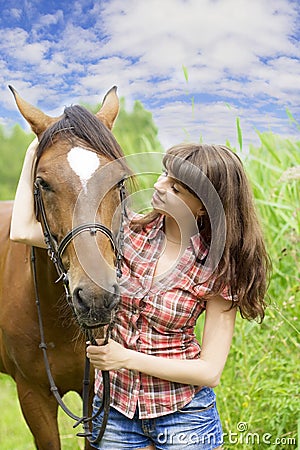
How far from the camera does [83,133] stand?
76.4 inches

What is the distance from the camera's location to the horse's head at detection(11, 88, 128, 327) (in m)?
1.65

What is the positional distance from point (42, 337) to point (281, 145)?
2610mm

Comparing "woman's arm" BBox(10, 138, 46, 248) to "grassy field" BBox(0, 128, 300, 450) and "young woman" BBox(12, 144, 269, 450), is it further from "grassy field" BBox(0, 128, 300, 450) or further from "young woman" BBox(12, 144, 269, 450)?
"grassy field" BBox(0, 128, 300, 450)

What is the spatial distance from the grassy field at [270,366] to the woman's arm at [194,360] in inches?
18.1

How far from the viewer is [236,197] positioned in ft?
6.53

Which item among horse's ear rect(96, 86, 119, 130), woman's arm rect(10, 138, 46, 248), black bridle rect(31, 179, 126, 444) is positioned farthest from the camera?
horse's ear rect(96, 86, 119, 130)

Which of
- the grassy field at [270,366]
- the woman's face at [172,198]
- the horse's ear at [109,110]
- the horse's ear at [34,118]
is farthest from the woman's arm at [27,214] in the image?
the grassy field at [270,366]

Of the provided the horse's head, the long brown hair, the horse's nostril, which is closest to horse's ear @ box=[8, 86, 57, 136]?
the horse's head

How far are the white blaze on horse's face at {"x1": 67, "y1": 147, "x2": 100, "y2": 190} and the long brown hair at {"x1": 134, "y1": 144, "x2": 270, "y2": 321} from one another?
24 cm

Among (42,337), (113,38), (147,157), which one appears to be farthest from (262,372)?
(113,38)

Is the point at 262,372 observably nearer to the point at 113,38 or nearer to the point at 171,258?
the point at 171,258

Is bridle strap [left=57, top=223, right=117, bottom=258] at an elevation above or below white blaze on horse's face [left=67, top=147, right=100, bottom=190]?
below

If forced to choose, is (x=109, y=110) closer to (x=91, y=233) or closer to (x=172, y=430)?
(x=91, y=233)

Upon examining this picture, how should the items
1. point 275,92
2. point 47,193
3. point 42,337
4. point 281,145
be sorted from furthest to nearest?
1. point 281,145
2. point 275,92
3. point 42,337
4. point 47,193
